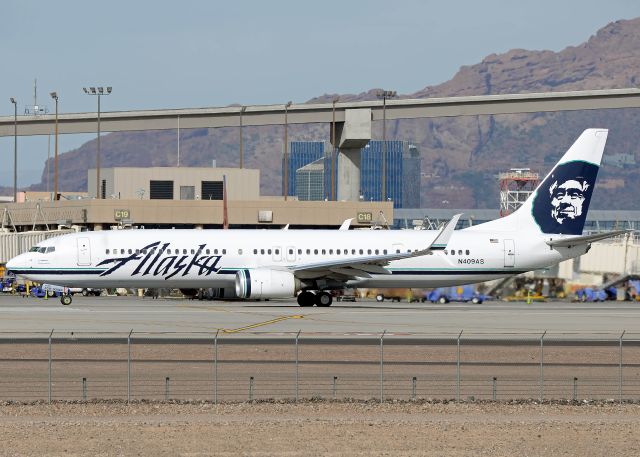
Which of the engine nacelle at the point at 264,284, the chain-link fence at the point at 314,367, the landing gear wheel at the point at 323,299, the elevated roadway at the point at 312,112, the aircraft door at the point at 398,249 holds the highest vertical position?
the elevated roadway at the point at 312,112

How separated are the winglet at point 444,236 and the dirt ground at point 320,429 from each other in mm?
31653

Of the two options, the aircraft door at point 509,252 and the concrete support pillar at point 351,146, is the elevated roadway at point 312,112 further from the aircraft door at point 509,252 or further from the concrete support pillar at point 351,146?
the aircraft door at point 509,252

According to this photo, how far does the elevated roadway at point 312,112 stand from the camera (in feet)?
456

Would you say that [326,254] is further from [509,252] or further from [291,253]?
[509,252]

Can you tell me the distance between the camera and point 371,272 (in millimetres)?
61812

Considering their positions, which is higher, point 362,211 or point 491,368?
point 362,211

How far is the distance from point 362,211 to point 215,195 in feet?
89.1

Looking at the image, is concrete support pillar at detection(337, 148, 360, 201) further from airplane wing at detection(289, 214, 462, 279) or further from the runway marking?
the runway marking

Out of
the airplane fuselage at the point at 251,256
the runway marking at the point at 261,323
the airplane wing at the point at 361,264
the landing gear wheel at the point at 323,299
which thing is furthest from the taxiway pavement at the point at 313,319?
the airplane wing at the point at 361,264

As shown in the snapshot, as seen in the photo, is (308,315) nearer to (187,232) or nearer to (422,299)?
(187,232)

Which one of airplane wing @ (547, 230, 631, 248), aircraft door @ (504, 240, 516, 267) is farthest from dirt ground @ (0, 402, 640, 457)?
aircraft door @ (504, 240, 516, 267)

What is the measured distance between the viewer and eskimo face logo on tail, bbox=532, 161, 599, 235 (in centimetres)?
6531

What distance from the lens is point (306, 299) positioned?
206ft

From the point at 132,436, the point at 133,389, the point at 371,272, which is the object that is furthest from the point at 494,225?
the point at 132,436
